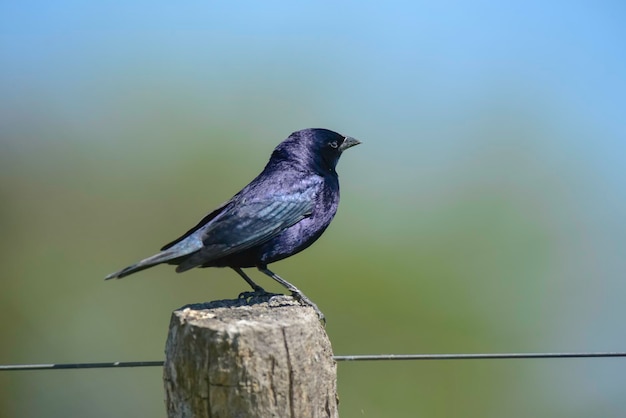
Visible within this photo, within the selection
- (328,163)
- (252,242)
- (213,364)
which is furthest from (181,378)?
(328,163)

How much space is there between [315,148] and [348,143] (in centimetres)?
30

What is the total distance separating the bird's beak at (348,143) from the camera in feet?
16.6

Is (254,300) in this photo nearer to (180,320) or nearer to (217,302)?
(217,302)

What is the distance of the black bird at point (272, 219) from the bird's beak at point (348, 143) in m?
0.17

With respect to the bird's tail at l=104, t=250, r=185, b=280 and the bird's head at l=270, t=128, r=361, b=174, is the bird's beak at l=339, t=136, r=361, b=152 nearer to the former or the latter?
the bird's head at l=270, t=128, r=361, b=174

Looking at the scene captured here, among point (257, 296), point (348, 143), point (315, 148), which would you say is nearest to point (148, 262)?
point (257, 296)

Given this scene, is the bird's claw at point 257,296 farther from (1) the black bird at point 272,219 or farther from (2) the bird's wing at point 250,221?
(2) the bird's wing at point 250,221

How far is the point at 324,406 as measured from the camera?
285 centimetres

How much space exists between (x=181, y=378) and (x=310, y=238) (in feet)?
5.74

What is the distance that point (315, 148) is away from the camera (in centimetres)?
490

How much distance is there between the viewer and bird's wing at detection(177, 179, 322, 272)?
3873 millimetres

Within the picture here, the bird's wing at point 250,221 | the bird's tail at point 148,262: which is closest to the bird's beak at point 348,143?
the bird's wing at point 250,221

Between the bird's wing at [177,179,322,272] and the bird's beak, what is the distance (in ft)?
2.22

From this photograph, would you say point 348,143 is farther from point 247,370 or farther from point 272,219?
point 247,370
